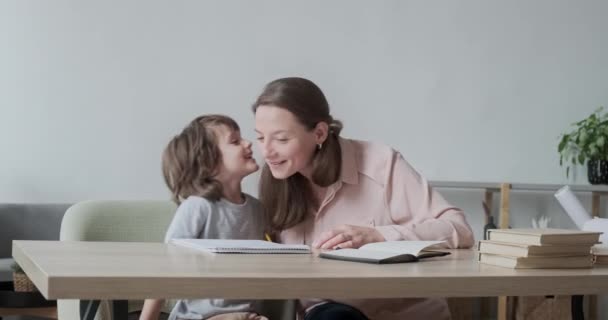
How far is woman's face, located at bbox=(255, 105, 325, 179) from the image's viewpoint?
2109mm

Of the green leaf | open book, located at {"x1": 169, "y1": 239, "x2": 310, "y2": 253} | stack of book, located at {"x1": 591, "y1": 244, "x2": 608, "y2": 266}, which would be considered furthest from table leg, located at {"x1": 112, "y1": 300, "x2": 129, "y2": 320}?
the green leaf

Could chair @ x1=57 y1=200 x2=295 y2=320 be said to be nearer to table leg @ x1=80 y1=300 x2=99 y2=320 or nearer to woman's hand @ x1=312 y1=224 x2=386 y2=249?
table leg @ x1=80 y1=300 x2=99 y2=320

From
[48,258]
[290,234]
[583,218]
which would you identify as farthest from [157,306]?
[583,218]

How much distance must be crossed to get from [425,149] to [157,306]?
3145 millimetres

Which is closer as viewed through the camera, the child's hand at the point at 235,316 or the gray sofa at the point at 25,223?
the child's hand at the point at 235,316

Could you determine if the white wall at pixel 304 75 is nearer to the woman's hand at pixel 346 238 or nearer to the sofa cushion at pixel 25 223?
the sofa cushion at pixel 25 223

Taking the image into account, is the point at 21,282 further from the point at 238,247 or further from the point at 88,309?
the point at 238,247

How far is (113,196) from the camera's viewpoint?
4379 millimetres

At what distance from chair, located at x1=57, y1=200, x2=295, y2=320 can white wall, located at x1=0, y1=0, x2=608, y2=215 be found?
195cm

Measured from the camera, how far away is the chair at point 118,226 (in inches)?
86.2

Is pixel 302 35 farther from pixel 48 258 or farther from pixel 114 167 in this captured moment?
pixel 48 258

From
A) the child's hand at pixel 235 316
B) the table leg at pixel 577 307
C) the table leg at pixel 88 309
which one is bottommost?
the table leg at pixel 577 307

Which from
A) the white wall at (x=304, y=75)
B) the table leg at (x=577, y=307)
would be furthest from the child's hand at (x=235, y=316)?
the white wall at (x=304, y=75)

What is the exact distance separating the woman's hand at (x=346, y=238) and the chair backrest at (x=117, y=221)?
694 millimetres
